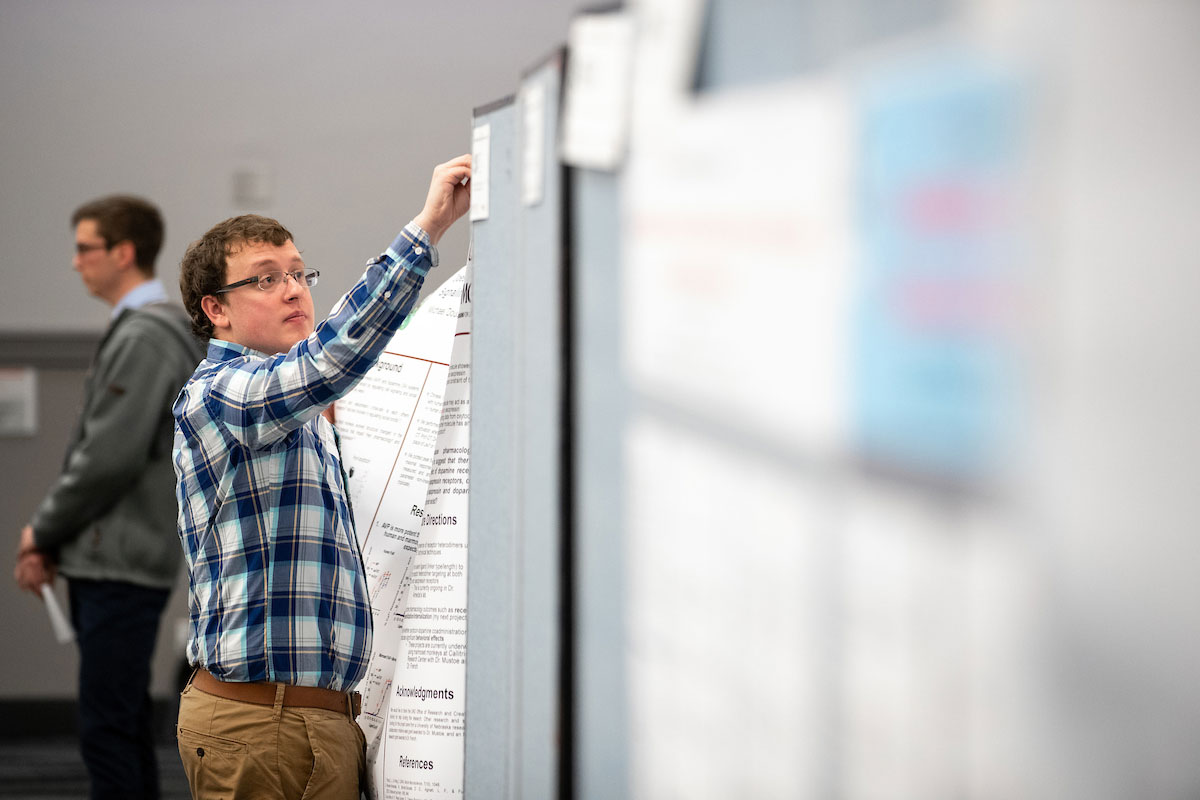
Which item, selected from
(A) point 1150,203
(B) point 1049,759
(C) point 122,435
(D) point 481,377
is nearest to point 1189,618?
(B) point 1049,759

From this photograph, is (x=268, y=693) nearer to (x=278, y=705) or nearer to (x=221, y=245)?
(x=278, y=705)

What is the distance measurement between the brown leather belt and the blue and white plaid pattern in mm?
18

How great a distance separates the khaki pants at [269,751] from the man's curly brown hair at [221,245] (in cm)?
55

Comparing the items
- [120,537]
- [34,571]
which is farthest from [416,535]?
[34,571]

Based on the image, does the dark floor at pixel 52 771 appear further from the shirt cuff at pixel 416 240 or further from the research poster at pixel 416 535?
the shirt cuff at pixel 416 240

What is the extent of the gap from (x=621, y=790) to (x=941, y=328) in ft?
1.40

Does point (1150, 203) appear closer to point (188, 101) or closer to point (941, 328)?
point (941, 328)

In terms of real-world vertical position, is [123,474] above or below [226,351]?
below

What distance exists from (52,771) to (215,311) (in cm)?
268

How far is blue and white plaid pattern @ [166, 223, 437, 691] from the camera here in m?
1.29

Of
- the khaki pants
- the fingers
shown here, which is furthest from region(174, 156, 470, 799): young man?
the fingers

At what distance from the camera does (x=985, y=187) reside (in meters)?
0.64

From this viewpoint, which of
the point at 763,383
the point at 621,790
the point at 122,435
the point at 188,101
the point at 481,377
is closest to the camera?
the point at 763,383

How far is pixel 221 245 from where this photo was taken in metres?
1.50
